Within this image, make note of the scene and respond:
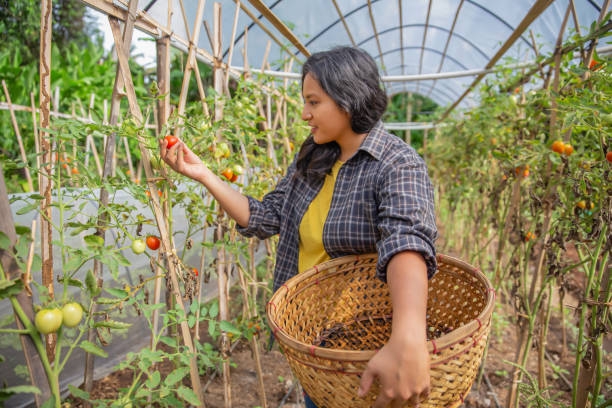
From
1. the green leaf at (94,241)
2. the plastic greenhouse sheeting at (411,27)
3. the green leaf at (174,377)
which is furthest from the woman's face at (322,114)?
the plastic greenhouse sheeting at (411,27)

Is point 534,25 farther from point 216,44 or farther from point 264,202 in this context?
point 264,202

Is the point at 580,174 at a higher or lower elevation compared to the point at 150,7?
lower

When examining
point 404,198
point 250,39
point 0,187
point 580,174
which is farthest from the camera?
point 250,39

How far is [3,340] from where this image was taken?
133cm

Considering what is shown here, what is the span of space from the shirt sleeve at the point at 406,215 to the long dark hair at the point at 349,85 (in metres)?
0.18

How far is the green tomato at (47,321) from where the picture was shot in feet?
1.65

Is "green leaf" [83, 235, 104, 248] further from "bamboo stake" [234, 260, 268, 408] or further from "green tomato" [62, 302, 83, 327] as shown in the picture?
"bamboo stake" [234, 260, 268, 408]

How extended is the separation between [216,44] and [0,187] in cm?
100

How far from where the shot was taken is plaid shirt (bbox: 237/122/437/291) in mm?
690

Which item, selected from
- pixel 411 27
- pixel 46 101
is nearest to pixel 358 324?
pixel 46 101

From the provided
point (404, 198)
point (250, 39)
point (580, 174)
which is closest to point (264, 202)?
point (404, 198)

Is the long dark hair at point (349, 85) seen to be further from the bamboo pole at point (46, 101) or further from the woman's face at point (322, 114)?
the bamboo pole at point (46, 101)

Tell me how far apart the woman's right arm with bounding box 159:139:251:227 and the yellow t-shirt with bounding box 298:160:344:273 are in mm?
184

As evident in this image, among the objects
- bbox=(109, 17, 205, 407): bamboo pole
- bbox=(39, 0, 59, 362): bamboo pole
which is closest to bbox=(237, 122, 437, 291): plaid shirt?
bbox=(109, 17, 205, 407): bamboo pole
